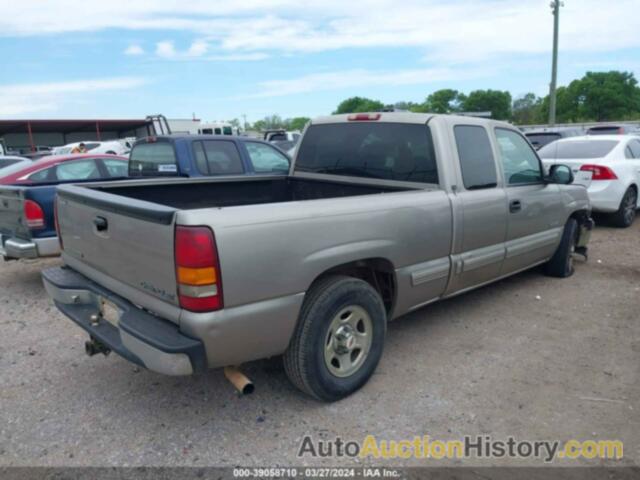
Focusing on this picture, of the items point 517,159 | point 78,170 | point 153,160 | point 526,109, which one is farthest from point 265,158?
point 526,109

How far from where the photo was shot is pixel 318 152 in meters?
4.68

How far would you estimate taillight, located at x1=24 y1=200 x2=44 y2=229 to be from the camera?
5.16 m

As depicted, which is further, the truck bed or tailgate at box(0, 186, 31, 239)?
tailgate at box(0, 186, 31, 239)

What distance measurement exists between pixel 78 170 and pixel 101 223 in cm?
451

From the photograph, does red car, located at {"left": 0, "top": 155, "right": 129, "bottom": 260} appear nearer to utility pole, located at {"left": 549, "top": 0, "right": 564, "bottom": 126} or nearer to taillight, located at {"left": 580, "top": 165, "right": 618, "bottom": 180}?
taillight, located at {"left": 580, "top": 165, "right": 618, "bottom": 180}

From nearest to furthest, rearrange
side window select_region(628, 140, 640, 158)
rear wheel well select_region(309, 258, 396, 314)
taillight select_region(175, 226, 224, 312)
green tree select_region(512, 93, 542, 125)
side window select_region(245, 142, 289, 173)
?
taillight select_region(175, 226, 224, 312), rear wheel well select_region(309, 258, 396, 314), side window select_region(245, 142, 289, 173), side window select_region(628, 140, 640, 158), green tree select_region(512, 93, 542, 125)

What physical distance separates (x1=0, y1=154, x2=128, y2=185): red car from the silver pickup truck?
326 centimetres

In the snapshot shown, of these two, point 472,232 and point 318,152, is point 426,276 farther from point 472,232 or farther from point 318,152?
point 318,152

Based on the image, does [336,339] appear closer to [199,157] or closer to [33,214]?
[33,214]

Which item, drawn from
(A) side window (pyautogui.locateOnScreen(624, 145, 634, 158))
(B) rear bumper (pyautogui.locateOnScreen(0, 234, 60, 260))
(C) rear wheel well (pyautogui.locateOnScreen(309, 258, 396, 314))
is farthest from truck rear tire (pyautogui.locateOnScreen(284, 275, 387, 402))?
(A) side window (pyautogui.locateOnScreen(624, 145, 634, 158))

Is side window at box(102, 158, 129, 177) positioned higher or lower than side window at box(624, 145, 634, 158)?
higher

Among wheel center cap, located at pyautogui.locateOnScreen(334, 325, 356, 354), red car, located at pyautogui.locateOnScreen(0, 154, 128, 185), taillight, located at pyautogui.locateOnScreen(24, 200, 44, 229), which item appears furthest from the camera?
red car, located at pyautogui.locateOnScreen(0, 154, 128, 185)

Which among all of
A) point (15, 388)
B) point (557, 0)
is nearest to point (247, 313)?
point (15, 388)

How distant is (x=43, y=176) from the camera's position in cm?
665
